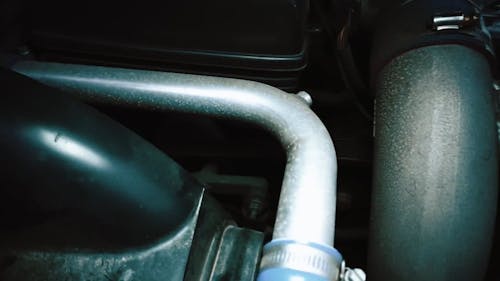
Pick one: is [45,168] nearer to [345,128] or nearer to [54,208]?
[54,208]

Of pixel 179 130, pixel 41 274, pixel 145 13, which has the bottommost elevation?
pixel 41 274

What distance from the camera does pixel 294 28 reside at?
1.90ft

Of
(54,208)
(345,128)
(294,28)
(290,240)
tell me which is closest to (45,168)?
(54,208)

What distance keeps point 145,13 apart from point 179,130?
25 cm

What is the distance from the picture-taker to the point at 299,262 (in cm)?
34

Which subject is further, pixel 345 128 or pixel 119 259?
pixel 345 128

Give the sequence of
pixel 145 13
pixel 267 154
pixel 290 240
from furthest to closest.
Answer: pixel 267 154 → pixel 145 13 → pixel 290 240

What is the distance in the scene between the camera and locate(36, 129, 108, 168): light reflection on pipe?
38 centimetres

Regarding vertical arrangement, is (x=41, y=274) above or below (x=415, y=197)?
below

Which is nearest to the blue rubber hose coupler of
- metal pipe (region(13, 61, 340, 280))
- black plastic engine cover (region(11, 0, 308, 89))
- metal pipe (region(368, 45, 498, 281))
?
metal pipe (region(13, 61, 340, 280))

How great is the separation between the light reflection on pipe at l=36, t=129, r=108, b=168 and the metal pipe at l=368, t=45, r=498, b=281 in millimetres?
321

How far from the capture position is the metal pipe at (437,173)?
0.44m

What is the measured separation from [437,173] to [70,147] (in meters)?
0.38

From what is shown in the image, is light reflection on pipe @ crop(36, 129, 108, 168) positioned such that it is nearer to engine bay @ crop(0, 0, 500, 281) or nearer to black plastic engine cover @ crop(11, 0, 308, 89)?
engine bay @ crop(0, 0, 500, 281)
